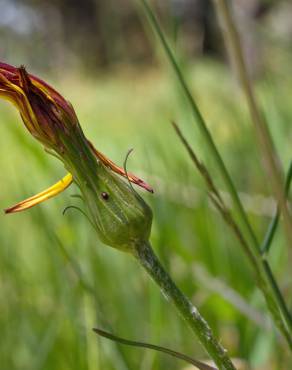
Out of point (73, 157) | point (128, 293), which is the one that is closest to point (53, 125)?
point (73, 157)

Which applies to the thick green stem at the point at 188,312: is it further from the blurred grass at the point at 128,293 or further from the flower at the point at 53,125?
the blurred grass at the point at 128,293

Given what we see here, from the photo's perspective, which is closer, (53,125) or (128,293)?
(53,125)

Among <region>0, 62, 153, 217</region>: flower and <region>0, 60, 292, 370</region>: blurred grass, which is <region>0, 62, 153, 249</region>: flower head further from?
<region>0, 60, 292, 370</region>: blurred grass

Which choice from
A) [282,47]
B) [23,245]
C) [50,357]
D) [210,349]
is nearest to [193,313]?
[210,349]

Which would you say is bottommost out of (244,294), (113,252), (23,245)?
(244,294)

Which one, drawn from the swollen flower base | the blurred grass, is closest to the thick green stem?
the swollen flower base

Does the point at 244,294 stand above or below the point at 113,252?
below

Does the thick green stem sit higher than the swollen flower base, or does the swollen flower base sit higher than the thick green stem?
the swollen flower base

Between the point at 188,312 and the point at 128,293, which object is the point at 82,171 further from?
the point at 128,293

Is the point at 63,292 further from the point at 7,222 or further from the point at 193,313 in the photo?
the point at 7,222
